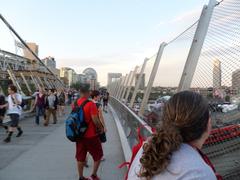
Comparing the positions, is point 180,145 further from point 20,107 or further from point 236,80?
point 20,107

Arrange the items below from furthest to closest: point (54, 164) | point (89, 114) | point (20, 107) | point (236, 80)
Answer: point (20, 107) < point (54, 164) < point (89, 114) < point (236, 80)

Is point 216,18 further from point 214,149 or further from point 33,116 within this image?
point 33,116

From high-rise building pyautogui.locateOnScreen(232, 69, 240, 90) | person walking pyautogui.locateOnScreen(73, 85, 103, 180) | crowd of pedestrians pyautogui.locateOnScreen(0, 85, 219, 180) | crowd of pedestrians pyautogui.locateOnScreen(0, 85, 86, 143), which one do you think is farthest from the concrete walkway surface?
crowd of pedestrians pyautogui.locateOnScreen(0, 85, 219, 180)

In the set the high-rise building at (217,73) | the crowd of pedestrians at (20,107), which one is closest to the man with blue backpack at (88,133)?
the high-rise building at (217,73)

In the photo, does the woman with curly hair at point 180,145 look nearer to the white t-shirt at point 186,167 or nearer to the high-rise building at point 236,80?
the white t-shirt at point 186,167

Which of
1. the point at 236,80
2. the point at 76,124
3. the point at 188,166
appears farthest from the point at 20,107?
the point at 188,166

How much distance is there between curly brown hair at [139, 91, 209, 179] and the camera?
1.69 m

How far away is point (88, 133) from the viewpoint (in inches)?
248

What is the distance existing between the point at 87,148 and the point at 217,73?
3.65m

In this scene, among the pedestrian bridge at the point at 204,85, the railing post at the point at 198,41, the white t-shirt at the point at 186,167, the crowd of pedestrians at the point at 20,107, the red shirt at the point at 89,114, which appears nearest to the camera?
the white t-shirt at the point at 186,167

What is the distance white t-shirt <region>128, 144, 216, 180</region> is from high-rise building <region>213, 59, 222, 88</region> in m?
1.49

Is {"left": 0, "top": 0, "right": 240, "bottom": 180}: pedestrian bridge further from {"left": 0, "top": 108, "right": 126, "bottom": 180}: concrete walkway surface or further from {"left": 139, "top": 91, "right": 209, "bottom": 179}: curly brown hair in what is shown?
{"left": 139, "top": 91, "right": 209, "bottom": 179}: curly brown hair

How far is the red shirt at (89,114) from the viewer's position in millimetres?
6238

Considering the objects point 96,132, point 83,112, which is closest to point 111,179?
point 96,132
